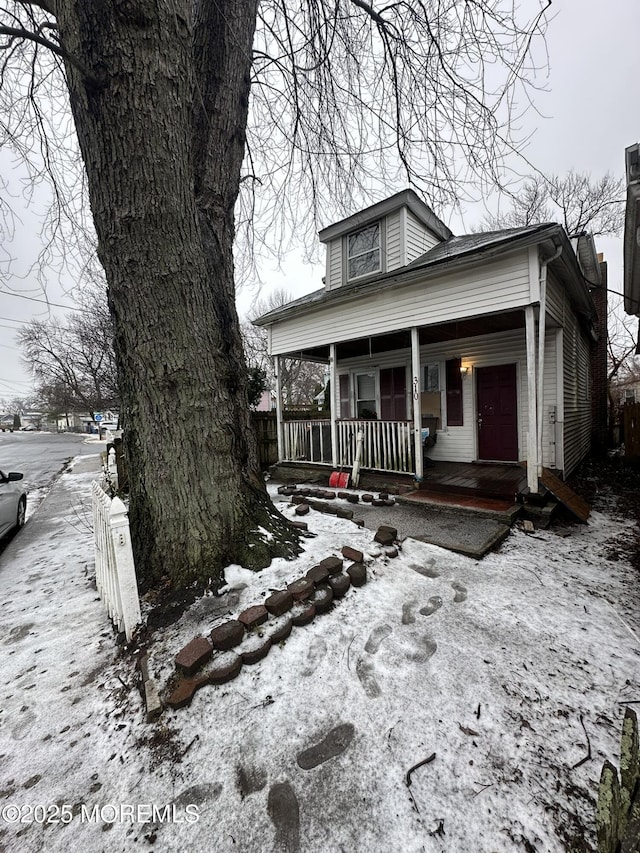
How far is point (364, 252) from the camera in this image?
23.5 ft

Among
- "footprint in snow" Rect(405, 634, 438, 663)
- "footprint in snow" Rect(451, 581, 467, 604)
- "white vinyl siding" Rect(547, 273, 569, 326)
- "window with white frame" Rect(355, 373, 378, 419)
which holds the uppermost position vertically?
"white vinyl siding" Rect(547, 273, 569, 326)

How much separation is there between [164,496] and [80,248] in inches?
153

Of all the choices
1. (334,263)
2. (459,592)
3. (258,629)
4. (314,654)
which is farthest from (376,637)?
(334,263)

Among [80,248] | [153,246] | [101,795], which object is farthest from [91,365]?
[101,795]

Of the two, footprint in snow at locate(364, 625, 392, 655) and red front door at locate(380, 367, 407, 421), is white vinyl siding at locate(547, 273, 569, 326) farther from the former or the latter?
footprint in snow at locate(364, 625, 392, 655)

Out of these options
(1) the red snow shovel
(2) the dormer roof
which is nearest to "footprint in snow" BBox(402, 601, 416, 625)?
(1) the red snow shovel

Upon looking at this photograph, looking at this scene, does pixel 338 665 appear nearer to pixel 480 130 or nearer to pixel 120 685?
pixel 120 685

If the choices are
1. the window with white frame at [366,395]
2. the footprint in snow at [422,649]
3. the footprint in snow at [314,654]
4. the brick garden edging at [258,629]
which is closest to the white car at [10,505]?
the brick garden edging at [258,629]

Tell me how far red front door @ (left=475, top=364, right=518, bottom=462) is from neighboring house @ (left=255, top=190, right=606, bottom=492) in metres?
0.02

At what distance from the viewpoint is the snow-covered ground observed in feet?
3.98

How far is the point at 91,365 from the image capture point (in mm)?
18688

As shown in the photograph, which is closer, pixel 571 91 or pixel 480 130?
pixel 571 91

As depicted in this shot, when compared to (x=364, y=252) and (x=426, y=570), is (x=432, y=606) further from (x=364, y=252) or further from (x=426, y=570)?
(x=364, y=252)

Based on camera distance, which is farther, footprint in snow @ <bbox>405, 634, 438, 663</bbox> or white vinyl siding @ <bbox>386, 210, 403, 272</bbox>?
white vinyl siding @ <bbox>386, 210, 403, 272</bbox>
